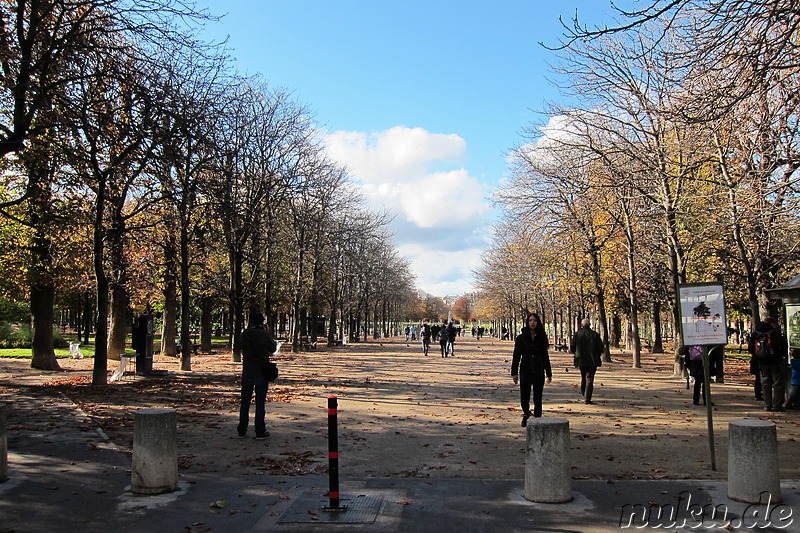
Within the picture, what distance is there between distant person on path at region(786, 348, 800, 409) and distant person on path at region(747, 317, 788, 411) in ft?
0.51

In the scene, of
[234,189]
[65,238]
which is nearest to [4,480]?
[65,238]

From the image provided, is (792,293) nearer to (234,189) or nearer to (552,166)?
(552,166)

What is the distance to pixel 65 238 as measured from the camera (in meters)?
22.4

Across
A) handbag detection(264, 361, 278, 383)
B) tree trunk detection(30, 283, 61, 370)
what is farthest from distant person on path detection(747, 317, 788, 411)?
tree trunk detection(30, 283, 61, 370)

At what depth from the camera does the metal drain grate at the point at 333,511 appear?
6.29 m

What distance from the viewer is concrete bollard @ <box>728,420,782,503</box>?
6.65 metres

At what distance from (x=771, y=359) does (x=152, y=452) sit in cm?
1230

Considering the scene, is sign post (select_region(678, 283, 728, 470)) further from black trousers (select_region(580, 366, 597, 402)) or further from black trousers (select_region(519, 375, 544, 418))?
black trousers (select_region(580, 366, 597, 402))

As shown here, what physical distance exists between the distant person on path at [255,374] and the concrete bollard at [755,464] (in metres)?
7.01

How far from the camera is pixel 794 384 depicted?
13.7m

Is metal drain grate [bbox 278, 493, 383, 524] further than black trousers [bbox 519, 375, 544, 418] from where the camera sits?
No

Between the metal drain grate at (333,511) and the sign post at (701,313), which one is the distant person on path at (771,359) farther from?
the metal drain grate at (333,511)

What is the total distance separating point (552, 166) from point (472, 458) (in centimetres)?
2074

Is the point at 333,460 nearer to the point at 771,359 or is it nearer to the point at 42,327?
the point at 771,359
